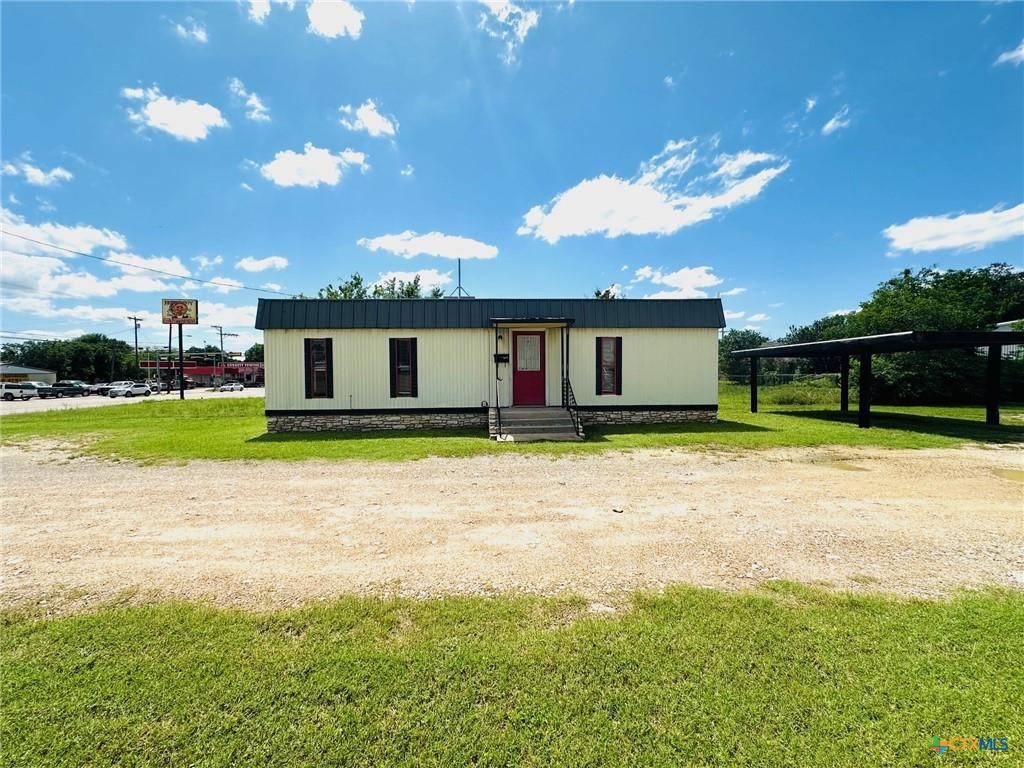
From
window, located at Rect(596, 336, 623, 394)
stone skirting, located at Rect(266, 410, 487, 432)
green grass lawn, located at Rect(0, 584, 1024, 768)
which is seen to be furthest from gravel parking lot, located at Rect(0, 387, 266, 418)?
green grass lawn, located at Rect(0, 584, 1024, 768)

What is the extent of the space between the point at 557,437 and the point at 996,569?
759cm

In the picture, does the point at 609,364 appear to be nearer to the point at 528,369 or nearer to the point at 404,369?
the point at 528,369

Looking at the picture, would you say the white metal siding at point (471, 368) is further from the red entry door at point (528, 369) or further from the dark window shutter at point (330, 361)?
the red entry door at point (528, 369)

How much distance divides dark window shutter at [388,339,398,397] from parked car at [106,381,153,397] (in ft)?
118

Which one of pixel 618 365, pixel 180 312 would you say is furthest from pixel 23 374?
pixel 618 365

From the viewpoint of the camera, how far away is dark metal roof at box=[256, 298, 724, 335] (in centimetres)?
1219

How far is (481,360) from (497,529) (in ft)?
27.2

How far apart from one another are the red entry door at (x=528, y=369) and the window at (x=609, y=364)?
1838mm

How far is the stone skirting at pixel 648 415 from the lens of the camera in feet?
42.9

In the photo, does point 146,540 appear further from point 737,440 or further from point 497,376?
point 737,440

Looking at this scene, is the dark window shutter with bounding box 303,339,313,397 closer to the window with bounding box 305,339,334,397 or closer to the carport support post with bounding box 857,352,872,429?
the window with bounding box 305,339,334,397

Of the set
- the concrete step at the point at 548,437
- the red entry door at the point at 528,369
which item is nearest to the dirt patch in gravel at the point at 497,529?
the concrete step at the point at 548,437

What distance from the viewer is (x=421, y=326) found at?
488 inches

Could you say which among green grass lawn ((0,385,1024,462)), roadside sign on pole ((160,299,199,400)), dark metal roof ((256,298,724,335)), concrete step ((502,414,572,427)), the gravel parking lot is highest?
roadside sign on pole ((160,299,199,400))
